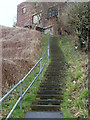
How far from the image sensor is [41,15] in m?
26.1

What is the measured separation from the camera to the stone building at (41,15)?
24.1 metres

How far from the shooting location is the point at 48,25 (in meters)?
25.5

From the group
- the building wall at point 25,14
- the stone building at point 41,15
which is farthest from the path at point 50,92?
the building wall at point 25,14

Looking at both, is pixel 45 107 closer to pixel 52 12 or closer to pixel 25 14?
pixel 52 12

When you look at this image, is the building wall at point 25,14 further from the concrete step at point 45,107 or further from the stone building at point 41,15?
the concrete step at point 45,107

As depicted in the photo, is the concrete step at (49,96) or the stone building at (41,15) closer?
the concrete step at (49,96)

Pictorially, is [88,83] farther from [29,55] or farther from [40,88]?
[29,55]

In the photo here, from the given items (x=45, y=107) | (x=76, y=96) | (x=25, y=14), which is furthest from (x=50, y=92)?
(x=25, y=14)

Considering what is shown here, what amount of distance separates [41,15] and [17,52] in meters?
13.9

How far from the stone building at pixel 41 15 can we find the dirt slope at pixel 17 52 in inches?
198

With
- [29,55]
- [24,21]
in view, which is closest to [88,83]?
[29,55]

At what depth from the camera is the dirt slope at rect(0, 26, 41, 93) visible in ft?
26.6

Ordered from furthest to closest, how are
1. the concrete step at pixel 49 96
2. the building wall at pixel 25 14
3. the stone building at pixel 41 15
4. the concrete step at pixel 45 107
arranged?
1. the building wall at pixel 25 14
2. the stone building at pixel 41 15
3. the concrete step at pixel 49 96
4. the concrete step at pixel 45 107

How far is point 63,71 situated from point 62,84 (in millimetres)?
1751
